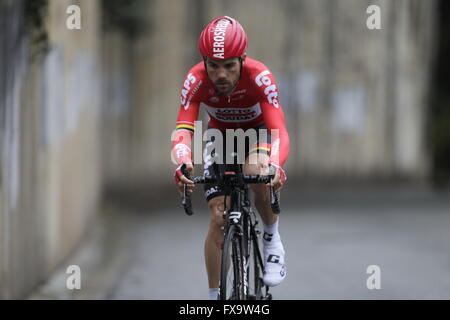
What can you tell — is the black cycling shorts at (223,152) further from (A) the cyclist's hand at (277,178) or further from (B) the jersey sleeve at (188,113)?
(A) the cyclist's hand at (277,178)

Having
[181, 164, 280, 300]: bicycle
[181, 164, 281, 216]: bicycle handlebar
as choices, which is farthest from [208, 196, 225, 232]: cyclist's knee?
[181, 164, 281, 216]: bicycle handlebar

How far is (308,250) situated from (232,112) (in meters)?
4.37

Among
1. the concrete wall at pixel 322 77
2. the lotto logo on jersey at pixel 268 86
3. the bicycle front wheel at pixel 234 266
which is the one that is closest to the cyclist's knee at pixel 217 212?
the bicycle front wheel at pixel 234 266

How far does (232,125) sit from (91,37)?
5.85 m

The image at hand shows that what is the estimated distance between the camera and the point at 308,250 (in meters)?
9.12

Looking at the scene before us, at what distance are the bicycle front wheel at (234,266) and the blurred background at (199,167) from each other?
2034 millimetres

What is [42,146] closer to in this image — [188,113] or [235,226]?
[188,113]

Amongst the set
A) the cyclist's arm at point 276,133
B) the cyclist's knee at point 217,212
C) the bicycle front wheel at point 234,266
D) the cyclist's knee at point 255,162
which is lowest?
the bicycle front wheel at point 234,266

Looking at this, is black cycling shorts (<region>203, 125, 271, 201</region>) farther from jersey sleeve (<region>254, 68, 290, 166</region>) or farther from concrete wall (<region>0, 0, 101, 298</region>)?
concrete wall (<region>0, 0, 101, 298</region>)

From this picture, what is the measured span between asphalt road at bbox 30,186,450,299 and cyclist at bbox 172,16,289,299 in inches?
66.4

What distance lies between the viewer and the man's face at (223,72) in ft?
15.0
